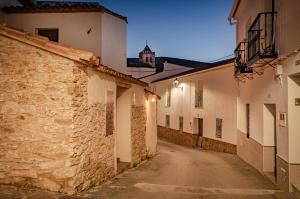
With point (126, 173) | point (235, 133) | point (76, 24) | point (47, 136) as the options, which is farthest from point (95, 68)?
point (235, 133)

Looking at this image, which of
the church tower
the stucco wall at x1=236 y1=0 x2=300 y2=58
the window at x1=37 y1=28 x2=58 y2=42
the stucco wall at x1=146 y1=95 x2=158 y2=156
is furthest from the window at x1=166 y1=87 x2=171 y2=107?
the church tower

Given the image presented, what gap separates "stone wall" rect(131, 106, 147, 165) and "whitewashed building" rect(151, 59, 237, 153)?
622 cm

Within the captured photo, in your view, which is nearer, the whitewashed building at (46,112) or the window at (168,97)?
the whitewashed building at (46,112)

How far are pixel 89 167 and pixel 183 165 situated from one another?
6.82 meters

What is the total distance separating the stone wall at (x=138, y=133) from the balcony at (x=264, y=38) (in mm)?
5365

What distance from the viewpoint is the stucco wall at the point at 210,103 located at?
18.1 metres

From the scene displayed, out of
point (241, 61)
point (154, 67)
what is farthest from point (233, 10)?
point (154, 67)

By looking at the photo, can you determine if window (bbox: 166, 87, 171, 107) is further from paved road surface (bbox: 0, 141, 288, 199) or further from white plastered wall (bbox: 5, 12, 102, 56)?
white plastered wall (bbox: 5, 12, 102, 56)

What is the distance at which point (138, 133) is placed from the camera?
1348cm

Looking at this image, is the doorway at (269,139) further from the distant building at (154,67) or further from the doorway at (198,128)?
the distant building at (154,67)

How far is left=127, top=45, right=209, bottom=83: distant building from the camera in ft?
116

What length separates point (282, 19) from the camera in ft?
28.3

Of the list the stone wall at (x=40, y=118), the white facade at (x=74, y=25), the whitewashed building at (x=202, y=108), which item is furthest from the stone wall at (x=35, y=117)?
the whitewashed building at (x=202, y=108)

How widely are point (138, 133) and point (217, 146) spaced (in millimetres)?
8370
